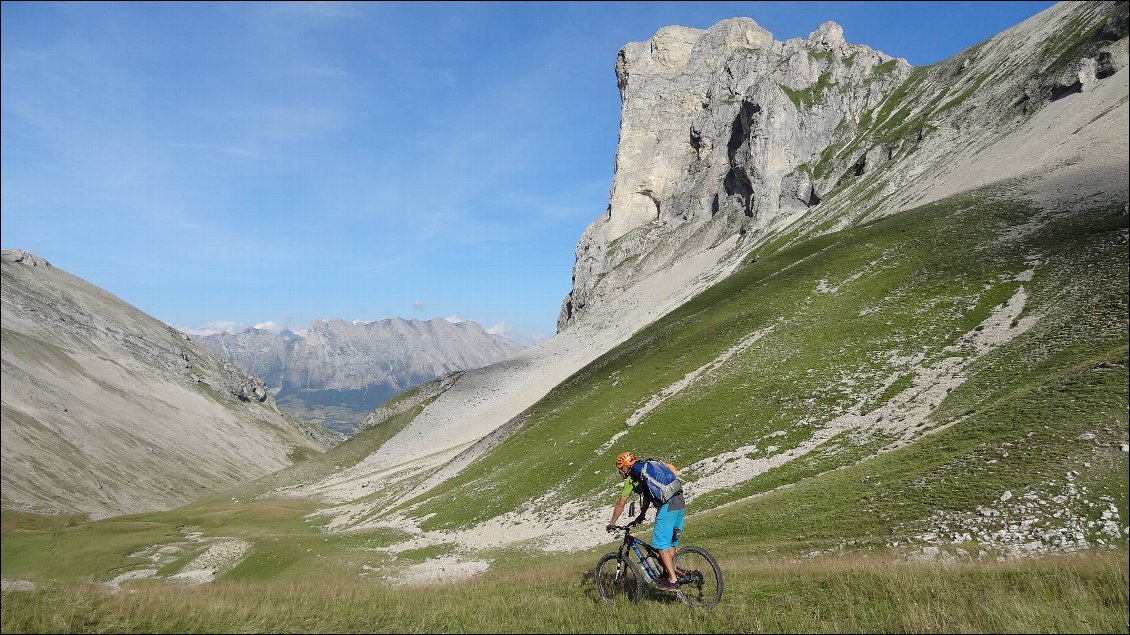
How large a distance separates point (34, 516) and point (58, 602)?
92.9 inches

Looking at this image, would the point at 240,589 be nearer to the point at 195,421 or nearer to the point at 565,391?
the point at 565,391

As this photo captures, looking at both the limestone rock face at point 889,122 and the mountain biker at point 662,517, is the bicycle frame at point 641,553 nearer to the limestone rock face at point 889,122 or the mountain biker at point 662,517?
the mountain biker at point 662,517

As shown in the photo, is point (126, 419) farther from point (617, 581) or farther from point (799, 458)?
point (617, 581)

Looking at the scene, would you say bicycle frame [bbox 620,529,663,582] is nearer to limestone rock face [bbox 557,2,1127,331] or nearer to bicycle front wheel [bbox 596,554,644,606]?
bicycle front wheel [bbox 596,554,644,606]

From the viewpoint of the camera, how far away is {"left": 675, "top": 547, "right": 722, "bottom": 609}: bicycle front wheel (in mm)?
13672

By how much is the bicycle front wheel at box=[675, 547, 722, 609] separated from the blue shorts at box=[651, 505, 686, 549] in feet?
1.35

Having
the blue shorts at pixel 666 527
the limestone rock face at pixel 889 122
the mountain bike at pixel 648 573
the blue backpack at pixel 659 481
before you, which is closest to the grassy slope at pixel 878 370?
the mountain bike at pixel 648 573

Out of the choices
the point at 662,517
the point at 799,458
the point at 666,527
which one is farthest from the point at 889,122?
the point at 666,527

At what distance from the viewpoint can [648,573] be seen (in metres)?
14.5

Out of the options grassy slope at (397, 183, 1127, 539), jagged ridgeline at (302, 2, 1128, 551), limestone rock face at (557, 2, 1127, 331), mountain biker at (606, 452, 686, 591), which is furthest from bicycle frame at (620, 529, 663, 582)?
limestone rock face at (557, 2, 1127, 331)

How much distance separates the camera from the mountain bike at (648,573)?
13945 mm

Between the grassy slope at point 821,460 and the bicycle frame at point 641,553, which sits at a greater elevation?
the bicycle frame at point 641,553

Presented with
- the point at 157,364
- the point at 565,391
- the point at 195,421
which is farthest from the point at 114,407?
the point at 565,391

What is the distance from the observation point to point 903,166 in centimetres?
11938
